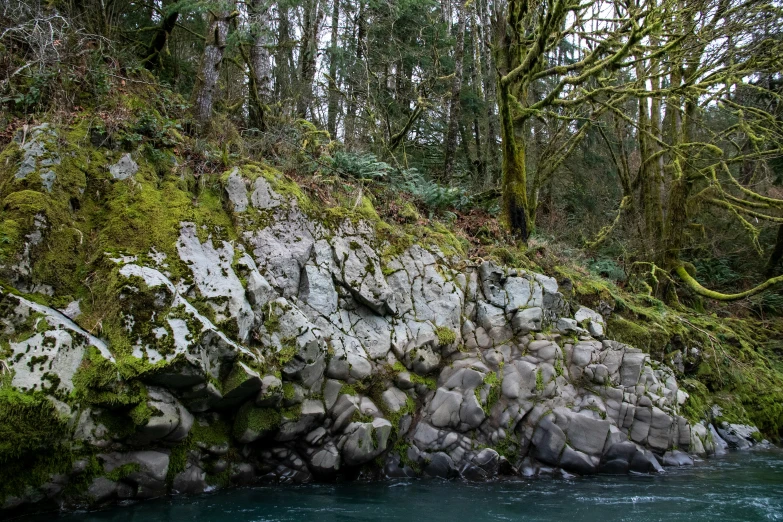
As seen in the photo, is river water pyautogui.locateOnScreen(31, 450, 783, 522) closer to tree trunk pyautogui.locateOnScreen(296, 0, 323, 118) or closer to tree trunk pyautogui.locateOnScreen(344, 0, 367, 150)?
tree trunk pyautogui.locateOnScreen(296, 0, 323, 118)

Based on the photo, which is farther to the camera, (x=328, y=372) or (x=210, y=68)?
(x=210, y=68)

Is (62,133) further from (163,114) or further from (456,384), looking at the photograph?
(456,384)

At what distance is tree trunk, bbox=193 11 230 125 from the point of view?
817cm

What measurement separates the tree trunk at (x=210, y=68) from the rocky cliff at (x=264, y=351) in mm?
1922

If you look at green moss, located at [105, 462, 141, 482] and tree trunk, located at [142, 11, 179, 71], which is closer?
green moss, located at [105, 462, 141, 482]

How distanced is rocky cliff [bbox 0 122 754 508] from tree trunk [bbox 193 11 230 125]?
6.31ft

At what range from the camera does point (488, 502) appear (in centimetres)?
502

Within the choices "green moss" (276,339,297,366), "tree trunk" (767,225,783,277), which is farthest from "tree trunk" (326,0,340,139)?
"tree trunk" (767,225,783,277)

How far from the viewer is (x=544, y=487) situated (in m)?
5.66

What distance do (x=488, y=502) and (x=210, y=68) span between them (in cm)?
796

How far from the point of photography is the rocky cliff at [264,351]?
14.5 feet

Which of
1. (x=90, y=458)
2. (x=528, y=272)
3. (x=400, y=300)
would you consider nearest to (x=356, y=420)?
(x=400, y=300)

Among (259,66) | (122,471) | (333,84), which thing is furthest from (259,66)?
(122,471)

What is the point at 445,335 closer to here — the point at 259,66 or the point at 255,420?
the point at 255,420
